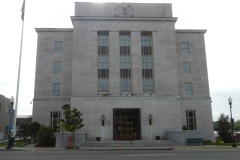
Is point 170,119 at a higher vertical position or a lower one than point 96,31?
lower

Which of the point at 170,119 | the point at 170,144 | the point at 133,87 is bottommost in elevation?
the point at 170,144

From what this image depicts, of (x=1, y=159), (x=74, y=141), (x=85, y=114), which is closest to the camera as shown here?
(x=1, y=159)

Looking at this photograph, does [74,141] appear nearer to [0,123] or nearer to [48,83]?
[48,83]

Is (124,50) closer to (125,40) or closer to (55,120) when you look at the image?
(125,40)

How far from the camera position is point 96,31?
40125mm

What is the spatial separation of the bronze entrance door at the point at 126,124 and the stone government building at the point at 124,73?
0.48 feet

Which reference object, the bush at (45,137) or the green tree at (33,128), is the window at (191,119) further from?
the green tree at (33,128)

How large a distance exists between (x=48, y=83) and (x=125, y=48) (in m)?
14.0

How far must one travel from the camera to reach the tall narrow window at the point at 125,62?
128 feet

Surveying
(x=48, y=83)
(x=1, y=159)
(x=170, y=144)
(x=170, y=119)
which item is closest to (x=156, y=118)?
(x=170, y=119)

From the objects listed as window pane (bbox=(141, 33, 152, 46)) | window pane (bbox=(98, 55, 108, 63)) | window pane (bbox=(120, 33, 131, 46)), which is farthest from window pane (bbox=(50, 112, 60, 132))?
window pane (bbox=(141, 33, 152, 46))

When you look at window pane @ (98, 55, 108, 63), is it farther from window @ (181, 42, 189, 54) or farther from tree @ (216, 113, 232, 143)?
tree @ (216, 113, 232, 143)

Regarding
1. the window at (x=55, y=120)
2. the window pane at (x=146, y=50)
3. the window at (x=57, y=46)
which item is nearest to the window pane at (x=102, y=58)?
the window pane at (x=146, y=50)

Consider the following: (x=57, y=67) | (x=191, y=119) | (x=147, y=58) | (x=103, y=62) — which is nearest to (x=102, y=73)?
(x=103, y=62)
